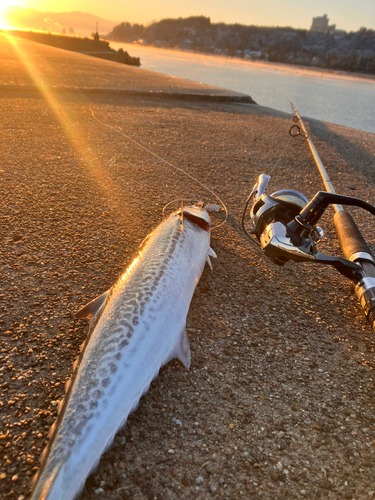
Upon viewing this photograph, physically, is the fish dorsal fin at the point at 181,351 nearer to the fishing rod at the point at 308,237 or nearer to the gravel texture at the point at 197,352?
the gravel texture at the point at 197,352

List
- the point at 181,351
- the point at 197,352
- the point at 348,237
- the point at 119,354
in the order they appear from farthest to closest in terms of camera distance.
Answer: the point at 348,237 → the point at 197,352 → the point at 181,351 → the point at 119,354

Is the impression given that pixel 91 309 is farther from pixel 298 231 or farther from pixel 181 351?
pixel 298 231

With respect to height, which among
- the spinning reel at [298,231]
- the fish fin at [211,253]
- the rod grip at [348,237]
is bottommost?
the fish fin at [211,253]

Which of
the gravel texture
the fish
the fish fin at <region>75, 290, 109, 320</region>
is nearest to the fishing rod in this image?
the gravel texture

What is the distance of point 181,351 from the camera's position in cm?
226

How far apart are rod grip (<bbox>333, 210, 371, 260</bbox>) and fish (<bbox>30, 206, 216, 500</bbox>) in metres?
1.25

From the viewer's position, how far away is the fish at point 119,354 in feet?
5.11

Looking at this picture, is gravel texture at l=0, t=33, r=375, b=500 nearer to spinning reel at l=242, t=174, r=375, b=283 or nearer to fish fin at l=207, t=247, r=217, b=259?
fish fin at l=207, t=247, r=217, b=259

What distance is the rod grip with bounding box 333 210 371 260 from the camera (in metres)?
2.87

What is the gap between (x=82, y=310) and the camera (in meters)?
2.41

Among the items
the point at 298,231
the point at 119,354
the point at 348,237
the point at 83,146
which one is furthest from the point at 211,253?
the point at 83,146

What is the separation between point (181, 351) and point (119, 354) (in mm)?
456

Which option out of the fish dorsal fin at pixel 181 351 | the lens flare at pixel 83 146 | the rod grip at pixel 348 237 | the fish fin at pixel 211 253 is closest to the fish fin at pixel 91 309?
the fish dorsal fin at pixel 181 351

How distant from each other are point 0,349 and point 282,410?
1.78 m
